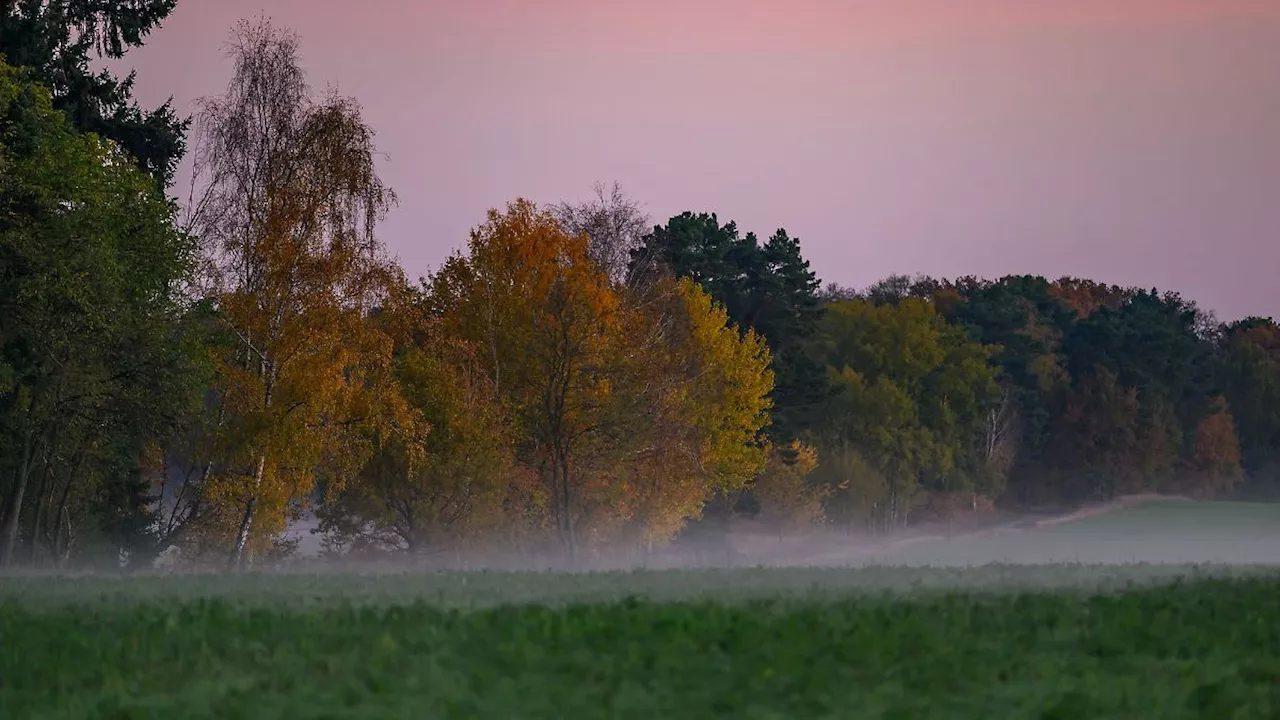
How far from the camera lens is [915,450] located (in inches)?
4906

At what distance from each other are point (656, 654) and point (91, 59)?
134 feet

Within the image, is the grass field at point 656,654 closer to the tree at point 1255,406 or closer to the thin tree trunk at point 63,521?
the thin tree trunk at point 63,521

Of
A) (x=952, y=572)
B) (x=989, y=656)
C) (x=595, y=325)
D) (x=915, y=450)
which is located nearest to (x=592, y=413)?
(x=595, y=325)

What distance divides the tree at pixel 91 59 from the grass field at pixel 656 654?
1149 inches

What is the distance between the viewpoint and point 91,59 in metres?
49.8

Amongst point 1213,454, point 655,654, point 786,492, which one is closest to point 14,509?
point 655,654

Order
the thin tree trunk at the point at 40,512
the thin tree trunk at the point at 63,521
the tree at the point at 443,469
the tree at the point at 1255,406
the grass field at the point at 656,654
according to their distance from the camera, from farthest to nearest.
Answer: the tree at the point at 1255,406
the tree at the point at 443,469
the thin tree trunk at the point at 63,521
the thin tree trunk at the point at 40,512
the grass field at the point at 656,654

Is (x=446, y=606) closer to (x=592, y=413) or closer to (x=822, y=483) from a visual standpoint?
(x=592, y=413)

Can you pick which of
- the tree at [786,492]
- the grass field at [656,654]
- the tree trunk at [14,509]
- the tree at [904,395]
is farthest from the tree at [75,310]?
the tree at [904,395]

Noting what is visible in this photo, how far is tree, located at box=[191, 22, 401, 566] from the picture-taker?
48.4 metres

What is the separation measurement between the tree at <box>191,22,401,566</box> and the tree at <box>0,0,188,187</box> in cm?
256

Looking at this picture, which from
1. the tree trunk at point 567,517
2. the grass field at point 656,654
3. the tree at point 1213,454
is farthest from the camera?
the tree at point 1213,454

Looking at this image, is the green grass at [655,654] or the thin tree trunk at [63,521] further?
the thin tree trunk at [63,521]

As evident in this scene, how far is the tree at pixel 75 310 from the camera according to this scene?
39875 millimetres
